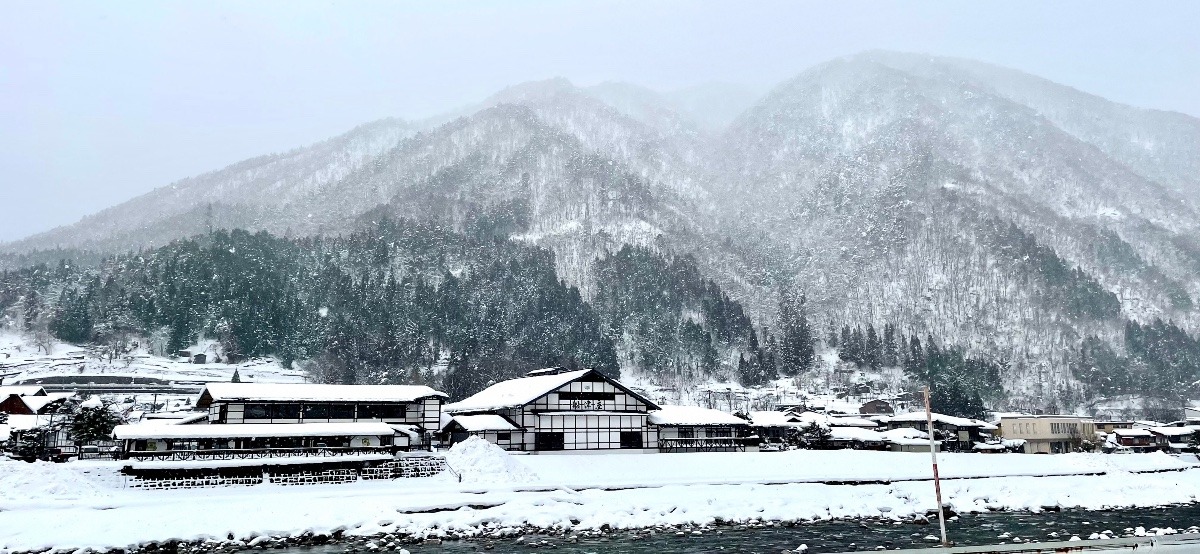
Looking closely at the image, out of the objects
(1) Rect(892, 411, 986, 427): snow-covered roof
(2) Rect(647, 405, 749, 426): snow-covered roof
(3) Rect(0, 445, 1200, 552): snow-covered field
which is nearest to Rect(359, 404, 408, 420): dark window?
(3) Rect(0, 445, 1200, 552): snow-covered field

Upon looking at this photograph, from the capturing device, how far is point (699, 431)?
261ft

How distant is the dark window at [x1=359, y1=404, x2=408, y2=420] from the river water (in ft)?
114

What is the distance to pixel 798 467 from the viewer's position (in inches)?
2472

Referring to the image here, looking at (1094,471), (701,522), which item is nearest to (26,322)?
(701,522)

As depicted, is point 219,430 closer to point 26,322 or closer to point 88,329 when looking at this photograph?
point 88,329

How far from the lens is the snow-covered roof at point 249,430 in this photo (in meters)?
54.7

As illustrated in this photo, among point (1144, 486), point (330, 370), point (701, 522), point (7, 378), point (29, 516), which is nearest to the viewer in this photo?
point (29, 516)

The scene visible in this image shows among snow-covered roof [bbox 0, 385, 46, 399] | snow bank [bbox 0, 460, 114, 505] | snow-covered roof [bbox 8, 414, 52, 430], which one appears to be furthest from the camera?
Result: snow-covered roof [bbox 0, 385, 46, 399]

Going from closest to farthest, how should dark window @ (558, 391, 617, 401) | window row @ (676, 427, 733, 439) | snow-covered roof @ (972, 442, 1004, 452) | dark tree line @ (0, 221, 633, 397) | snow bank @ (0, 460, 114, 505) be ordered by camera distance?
snow bank @ (0, 460, 114, 505) < dark window @ (558, 391, 617, 401) < window row @ (676, 427, 733, 439) < snow-covered roof @ (972, 442, 1004, 452) < dark tree line @ (0, 221, 633, 397)

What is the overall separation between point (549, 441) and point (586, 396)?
5.63m

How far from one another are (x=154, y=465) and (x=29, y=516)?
1514 centimetres

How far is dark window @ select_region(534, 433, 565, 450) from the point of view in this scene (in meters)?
71.2

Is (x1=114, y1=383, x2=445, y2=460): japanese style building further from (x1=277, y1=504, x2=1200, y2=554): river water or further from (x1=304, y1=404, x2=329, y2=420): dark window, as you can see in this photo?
(x1=277, y1=504, x2=1200, y2=554): river water

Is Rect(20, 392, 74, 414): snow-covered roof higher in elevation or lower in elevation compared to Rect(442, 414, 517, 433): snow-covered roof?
higher
